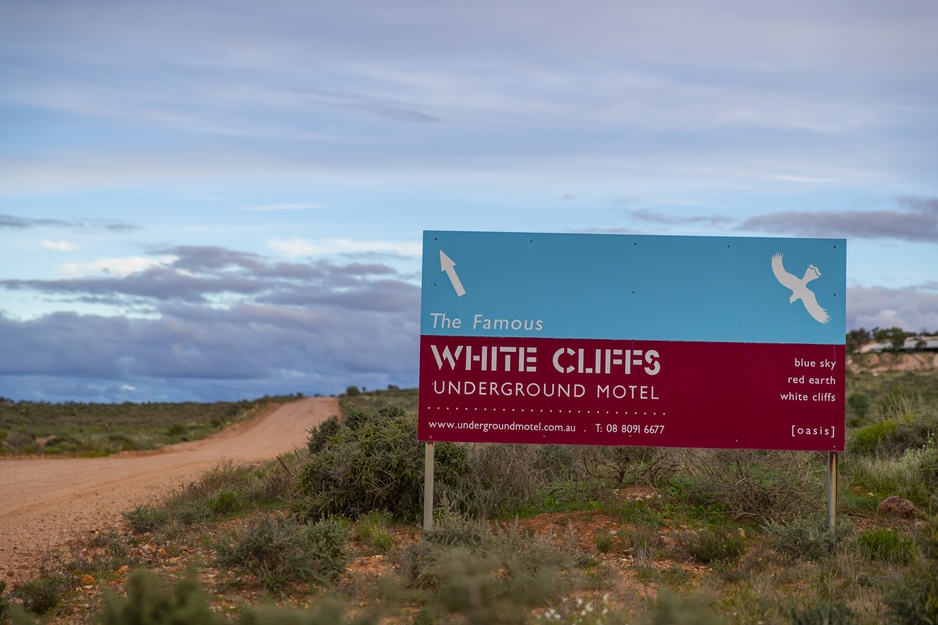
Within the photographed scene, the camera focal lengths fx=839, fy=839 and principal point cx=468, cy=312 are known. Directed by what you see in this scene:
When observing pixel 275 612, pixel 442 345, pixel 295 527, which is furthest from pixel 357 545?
pixel 275 612

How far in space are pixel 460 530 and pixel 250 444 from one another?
25.4 metres

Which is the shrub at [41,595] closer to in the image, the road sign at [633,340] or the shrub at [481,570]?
the shrub at [481,570]

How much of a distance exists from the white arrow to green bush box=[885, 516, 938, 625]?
544cm

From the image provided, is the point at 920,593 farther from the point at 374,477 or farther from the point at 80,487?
the point at 80,487

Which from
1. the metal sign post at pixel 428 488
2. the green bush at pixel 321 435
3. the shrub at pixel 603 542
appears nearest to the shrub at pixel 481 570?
the metal sign post at pixel 428 488

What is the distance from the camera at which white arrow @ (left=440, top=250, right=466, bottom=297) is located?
979 cm

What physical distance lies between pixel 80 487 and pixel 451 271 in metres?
11.4

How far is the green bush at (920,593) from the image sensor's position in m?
5.44

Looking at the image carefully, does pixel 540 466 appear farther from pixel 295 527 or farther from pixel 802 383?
pixel 295 527

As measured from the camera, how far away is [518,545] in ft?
24.1

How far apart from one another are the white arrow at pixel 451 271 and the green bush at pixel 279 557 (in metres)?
3.34

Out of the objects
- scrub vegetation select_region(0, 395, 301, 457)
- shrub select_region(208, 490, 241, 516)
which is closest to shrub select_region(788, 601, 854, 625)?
shrub select_region(208, 490, 241, 516)

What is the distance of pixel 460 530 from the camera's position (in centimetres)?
790

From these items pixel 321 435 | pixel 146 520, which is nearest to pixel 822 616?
pixel 146 520
